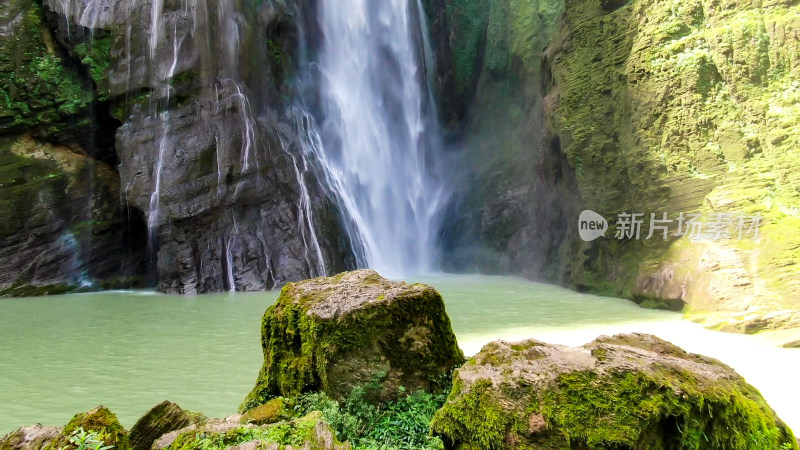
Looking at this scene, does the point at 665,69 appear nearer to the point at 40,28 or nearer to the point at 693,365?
the point at 693,365

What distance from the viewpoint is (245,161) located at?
52.7 feet

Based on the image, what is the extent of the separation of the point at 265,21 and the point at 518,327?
48.0 ft

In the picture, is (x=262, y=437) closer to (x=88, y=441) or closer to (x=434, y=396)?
(x=88, y=441)

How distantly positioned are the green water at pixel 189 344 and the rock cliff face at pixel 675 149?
1057 millimetres

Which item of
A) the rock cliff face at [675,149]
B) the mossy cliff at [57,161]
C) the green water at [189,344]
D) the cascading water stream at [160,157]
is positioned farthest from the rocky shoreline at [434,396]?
the mossy cliff at [57,161]

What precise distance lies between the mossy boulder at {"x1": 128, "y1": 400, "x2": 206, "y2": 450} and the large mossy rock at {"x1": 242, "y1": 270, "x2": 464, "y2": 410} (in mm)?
691

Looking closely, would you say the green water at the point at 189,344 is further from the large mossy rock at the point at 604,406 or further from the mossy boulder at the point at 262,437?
the large mossy rock at the point at 604,406

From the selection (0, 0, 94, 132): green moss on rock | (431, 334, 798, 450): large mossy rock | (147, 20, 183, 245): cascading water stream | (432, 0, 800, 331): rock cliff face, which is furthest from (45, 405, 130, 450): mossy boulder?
(0, 0, 94, 132): green moss on rock

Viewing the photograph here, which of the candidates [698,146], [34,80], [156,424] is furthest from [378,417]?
[34,80]

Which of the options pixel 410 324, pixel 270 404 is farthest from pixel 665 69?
pixel 270 404

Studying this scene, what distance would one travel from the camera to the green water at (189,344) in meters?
4.91

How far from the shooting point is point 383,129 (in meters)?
22.5

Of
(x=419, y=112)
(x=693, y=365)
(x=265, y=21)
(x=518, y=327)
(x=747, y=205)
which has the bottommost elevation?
(x=518, y=327)

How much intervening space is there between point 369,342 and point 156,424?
139 centimetres
